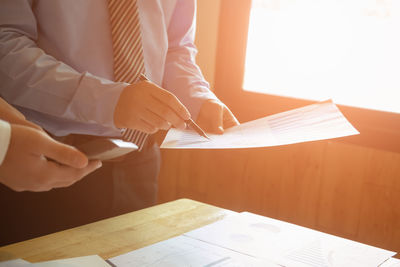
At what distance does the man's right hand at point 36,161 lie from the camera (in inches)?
23.4

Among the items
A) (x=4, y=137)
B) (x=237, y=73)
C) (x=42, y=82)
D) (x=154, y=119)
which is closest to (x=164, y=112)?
(x=154, y=119)

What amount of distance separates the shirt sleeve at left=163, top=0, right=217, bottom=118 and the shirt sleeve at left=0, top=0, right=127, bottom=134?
0.36 m

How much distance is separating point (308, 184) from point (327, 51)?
605 millimetres

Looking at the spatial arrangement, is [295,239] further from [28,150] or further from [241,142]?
[28,150]

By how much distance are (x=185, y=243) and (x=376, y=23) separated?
1.48 meters

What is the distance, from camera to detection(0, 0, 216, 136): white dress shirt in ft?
3.27

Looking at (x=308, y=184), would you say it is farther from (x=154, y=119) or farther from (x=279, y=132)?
(x=154, y=119)

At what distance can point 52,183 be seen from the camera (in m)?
0.64

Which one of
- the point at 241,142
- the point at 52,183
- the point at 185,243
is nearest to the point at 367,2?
the point at 241,142

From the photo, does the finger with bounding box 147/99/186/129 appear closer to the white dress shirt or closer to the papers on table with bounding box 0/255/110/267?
the white dress shirt

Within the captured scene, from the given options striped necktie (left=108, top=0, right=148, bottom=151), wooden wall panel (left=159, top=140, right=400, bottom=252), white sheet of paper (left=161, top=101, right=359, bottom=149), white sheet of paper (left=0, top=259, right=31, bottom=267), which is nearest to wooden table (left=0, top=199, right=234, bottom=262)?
white sheet of paper (left=0, top=259, right=31, bottom=267)

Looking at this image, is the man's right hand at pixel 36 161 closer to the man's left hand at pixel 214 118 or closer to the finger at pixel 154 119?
the finger at pixel 154 119

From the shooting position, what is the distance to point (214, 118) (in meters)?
1.13

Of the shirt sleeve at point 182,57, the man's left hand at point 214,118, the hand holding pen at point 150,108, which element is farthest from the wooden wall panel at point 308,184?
the hand holding pen at point 150,108
